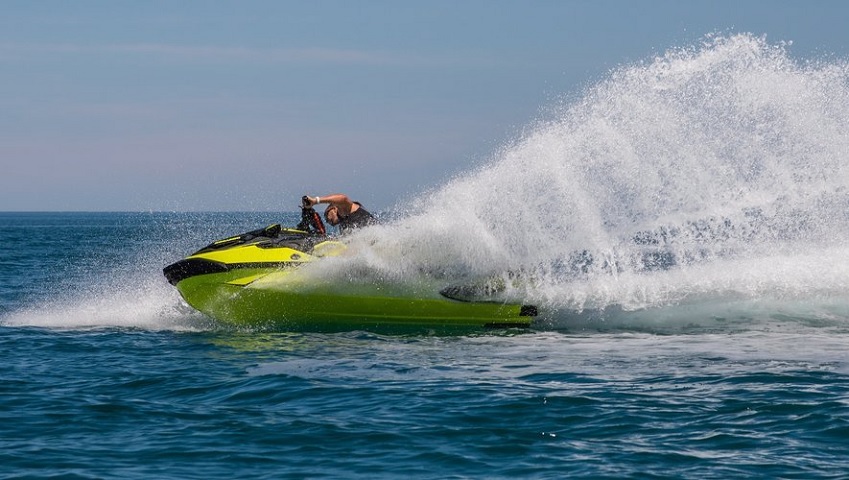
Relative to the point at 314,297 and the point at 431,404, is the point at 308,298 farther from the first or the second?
the point at 431,404

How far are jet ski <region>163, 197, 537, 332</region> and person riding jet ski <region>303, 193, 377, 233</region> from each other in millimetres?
1177

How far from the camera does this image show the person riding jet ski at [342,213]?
1642 centimetres

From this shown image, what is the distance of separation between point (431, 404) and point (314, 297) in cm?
551

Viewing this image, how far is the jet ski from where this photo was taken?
15.0m

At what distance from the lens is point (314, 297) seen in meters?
15.1

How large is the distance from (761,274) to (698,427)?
7.55 metres

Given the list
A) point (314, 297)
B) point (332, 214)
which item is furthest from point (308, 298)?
point (332, 214)

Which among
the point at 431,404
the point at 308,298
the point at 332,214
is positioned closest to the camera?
the point at 431,404

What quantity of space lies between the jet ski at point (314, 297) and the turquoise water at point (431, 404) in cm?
44

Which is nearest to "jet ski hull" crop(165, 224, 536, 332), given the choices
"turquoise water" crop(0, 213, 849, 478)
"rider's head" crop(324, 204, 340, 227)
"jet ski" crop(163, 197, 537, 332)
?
"jet ski" crop(163, 197, 537, 332)

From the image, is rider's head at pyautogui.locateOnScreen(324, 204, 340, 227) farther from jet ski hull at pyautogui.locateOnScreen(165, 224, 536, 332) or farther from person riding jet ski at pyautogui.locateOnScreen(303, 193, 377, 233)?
jet ski hull at pyautogui.locateOnScreen(165, 224, 536, 332)

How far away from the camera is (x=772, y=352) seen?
1234cm

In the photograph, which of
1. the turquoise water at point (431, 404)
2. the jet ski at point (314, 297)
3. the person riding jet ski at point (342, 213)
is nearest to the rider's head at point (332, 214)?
the person riding jet ski at point (342, 213)

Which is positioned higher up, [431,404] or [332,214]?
[332,214]
